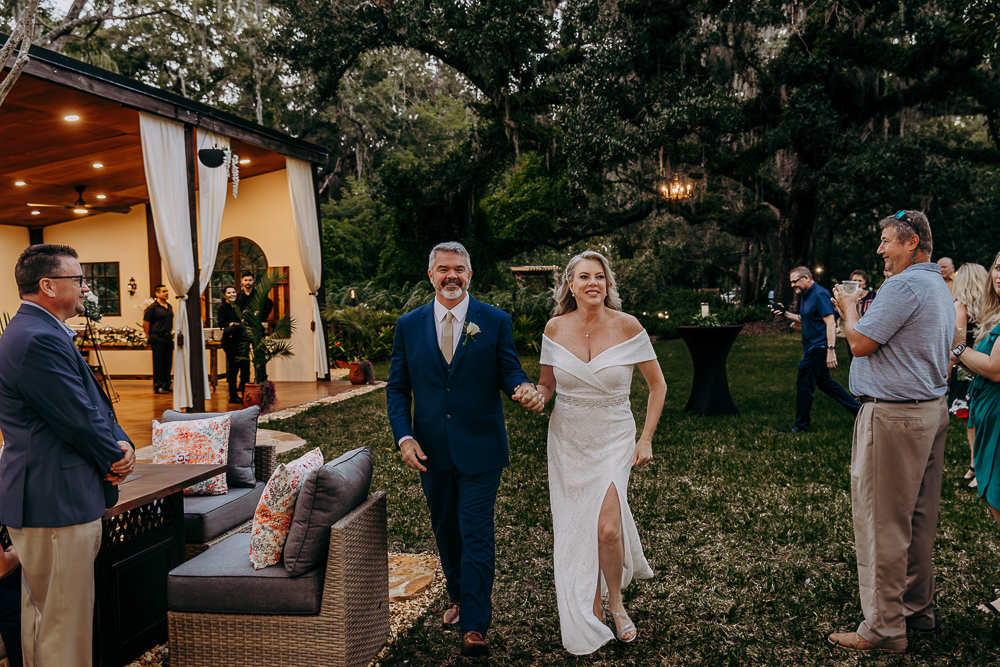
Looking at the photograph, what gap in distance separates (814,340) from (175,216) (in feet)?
25.9

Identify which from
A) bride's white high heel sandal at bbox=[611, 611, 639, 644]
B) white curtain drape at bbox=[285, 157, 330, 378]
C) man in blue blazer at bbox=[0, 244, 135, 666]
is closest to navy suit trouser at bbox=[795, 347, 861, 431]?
bride's white high heel sandal at bbox=[611, 611, 639, 644]

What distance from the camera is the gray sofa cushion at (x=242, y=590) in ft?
8.73

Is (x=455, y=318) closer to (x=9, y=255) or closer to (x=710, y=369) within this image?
(x=710, y=369)

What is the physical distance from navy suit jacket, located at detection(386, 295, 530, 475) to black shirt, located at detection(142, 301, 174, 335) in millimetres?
9026

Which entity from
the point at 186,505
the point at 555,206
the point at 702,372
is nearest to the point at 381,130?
the point at 555,206

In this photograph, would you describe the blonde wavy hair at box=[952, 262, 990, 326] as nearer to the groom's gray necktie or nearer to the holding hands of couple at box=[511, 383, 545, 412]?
the holding hands of couple at box=[511, 383, 545, 412]

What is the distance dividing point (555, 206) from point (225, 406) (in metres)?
10.9

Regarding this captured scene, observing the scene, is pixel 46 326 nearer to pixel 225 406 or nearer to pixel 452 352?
pixel 452 352

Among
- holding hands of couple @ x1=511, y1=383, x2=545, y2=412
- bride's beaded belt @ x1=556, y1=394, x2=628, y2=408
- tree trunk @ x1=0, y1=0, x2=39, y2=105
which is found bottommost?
bride's beaded belt @ x1=556, y1=394, x2=628, y2=408

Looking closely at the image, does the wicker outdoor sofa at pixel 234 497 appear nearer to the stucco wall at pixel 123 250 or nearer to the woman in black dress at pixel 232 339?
the woman in black dress at pixel 232 339

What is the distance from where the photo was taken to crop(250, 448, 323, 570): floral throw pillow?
9.11 feet

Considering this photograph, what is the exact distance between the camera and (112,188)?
12.1 meters

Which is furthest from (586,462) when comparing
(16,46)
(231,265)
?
(231,265)

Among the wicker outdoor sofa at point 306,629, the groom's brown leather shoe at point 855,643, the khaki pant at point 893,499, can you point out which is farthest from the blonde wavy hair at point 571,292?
the groom's brown leather shoe at point 855,643
